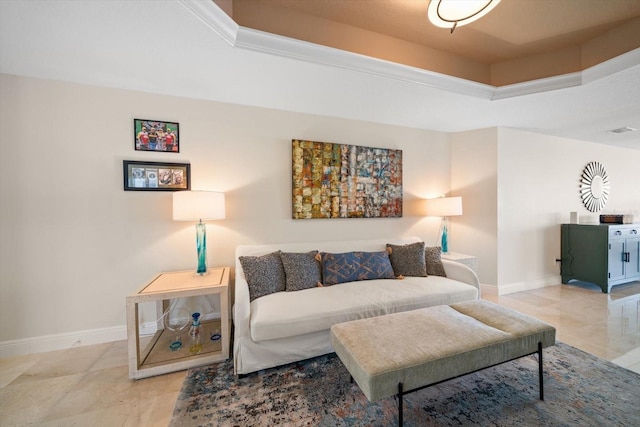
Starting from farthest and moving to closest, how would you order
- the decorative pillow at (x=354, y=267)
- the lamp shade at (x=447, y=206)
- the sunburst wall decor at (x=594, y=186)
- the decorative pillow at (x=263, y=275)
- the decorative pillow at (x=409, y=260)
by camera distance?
the sunburst wall decor at (x=594, y=186), the lamp shade at (x=447, y=206), the decorative pillow at (x=409, y=260), the decorative pillow at (x=354, y=267), the decorative pillow at (x=263, y=275)

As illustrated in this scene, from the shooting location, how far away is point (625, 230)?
11.1ft

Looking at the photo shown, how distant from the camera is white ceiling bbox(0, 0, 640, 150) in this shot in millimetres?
1411

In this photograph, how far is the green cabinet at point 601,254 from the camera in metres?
3.27

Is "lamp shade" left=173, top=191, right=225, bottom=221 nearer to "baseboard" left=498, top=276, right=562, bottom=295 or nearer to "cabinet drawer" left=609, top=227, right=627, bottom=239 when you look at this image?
"baseboard" left=498, top=276, right=562, bottom=295

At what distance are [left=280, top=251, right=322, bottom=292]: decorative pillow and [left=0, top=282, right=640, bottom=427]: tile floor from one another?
1026 mm

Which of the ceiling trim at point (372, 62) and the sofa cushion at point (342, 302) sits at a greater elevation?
the ceiling trim at point (372, 62)

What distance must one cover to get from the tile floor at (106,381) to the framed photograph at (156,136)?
180 centimetres

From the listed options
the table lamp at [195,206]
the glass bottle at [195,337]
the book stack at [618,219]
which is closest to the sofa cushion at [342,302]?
the glass bottle at [195,337]

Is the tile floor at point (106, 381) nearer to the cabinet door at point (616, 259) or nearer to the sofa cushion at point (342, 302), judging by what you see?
the sofa cushion at point (342, 302)

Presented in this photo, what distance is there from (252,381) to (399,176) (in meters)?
2.74

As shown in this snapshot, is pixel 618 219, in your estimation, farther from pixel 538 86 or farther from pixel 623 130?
pixel 538 86

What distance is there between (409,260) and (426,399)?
4.37 feet

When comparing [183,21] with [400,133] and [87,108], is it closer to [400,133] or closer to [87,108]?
[87,108]

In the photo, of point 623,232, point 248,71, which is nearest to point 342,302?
point 248,71
